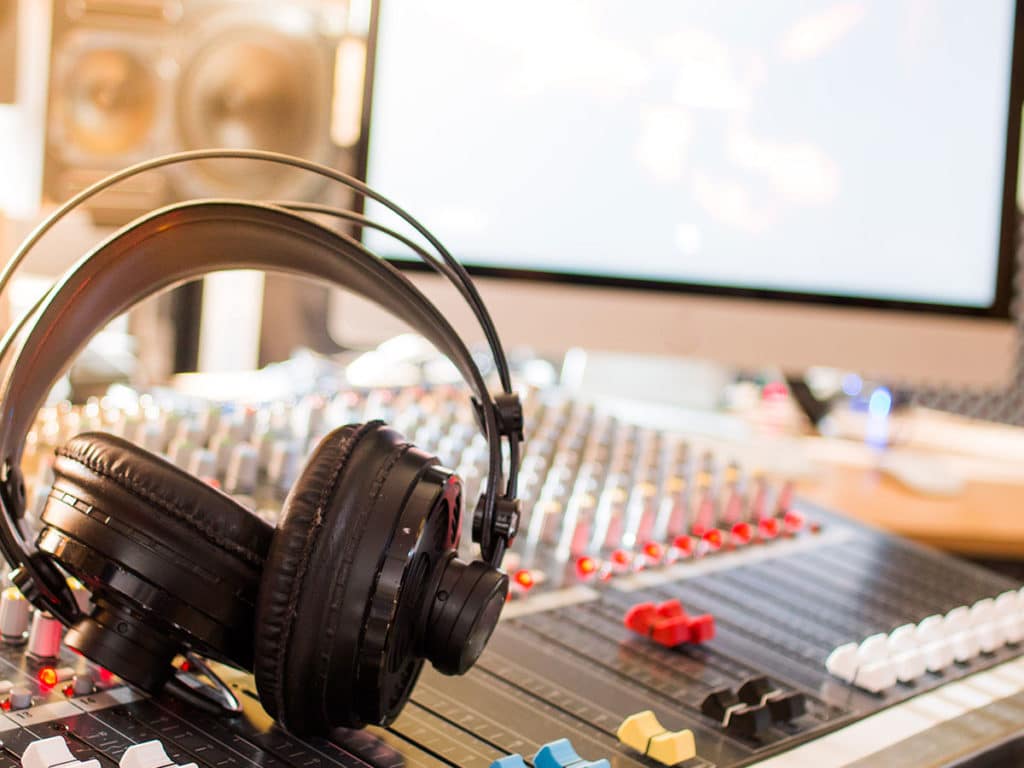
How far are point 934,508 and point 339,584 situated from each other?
3.04 feet

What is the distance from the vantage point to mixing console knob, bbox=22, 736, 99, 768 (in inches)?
17.1

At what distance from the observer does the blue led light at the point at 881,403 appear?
1663mm

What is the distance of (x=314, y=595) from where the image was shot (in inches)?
18.7

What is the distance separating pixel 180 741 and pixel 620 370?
1.02 meters

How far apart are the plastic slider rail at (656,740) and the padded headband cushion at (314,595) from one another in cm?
15

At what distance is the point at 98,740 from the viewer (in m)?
0.49

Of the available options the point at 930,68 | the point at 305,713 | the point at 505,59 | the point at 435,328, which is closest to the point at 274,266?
the point at 435,328

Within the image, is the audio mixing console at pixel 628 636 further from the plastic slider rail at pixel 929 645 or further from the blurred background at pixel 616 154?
the blurred background at pixel 616 154

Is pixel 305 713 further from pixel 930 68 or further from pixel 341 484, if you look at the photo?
pixel 930 68

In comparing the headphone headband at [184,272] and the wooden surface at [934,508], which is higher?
the headphone headband at [184,272]

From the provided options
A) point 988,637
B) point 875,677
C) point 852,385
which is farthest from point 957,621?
point 852,385

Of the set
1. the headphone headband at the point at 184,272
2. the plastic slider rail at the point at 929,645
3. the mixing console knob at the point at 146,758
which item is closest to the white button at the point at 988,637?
the plastic slider rail at the point at 929,645

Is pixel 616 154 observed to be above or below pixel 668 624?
above

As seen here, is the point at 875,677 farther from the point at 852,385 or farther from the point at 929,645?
the point at 852,385
